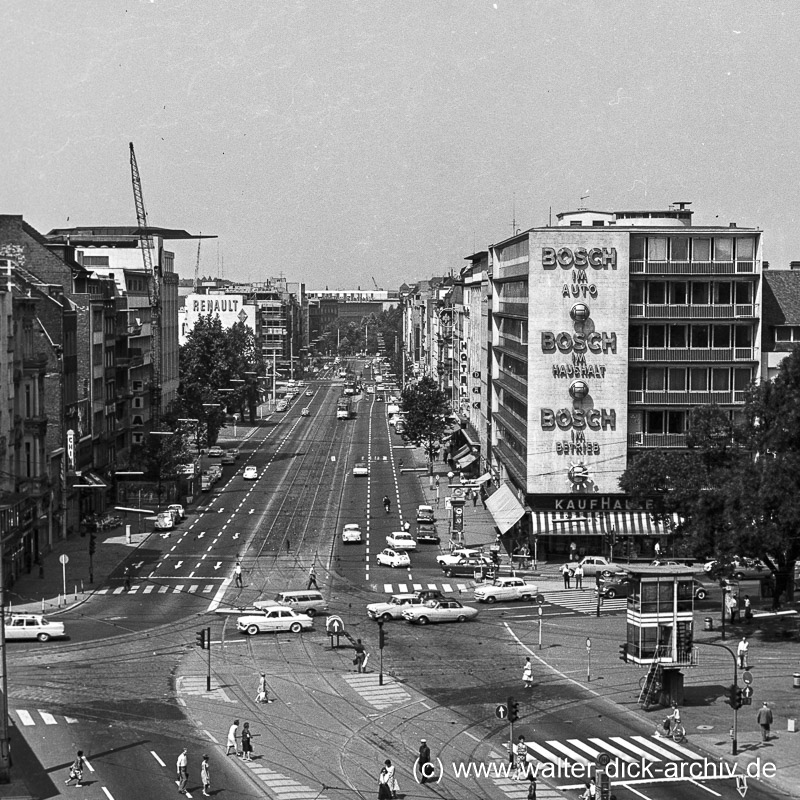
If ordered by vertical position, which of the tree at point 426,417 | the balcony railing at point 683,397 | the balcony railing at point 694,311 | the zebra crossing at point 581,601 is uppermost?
the balcony railing at point 694,311

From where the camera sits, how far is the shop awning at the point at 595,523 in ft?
349

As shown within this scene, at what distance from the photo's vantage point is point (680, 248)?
346ft

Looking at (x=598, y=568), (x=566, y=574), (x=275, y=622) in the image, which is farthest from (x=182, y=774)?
(x=598, y=568)

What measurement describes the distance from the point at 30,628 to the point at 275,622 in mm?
12957

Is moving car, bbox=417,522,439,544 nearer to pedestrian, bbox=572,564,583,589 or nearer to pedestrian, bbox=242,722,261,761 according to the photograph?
pedestrian, bbox=572,564,583,589

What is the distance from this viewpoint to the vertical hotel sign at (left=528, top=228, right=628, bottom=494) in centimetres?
10594

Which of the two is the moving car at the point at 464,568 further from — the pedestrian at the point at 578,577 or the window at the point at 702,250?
the window at the point at 702,250

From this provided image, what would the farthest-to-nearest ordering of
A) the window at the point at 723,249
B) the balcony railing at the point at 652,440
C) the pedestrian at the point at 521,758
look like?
1. the balcony railing at the point at 652,440
2. the window at the point at 723,249
3. the pedestrian at the point at 521,758

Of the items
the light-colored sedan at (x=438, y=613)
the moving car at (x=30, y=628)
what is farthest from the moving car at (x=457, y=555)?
the moving car at (x=30, y=628)

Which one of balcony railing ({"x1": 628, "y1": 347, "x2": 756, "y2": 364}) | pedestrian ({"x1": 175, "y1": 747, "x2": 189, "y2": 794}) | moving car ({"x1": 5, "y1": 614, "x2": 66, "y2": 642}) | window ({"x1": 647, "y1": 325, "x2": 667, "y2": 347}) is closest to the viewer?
pedestrian ({"x1": 175, "y1": 747, "x2": 189, "y2": 794})

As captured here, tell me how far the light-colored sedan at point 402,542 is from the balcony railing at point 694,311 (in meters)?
24.0

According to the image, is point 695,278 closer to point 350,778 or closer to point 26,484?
point 26,484

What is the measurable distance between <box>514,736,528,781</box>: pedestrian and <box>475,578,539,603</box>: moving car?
37.2 metres

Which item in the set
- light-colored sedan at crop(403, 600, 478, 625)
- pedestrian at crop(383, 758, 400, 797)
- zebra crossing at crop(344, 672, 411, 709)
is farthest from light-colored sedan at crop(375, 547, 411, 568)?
pedestrian at crop(383, 758, 400, 797)
